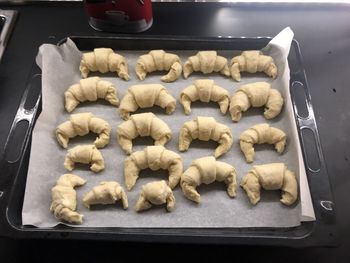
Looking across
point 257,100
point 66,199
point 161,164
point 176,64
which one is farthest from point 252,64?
point 66,199

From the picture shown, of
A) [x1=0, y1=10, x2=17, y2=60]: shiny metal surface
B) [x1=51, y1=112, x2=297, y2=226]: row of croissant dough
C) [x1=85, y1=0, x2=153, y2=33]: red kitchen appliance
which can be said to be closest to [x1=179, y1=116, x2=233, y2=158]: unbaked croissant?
[x1=51, y1=112, x2=297, y2=226]: row of croissant dough

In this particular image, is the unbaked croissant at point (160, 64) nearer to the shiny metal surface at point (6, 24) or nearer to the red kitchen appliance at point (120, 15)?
the red kitchen appliance at point (120, 15)

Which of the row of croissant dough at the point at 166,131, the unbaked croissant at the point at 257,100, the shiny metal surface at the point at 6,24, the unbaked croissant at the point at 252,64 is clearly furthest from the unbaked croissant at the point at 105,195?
the shiny metal surface at the point at 6,24

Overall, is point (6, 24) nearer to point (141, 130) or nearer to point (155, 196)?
point (141, 130)

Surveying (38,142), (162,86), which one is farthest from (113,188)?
(162,86)

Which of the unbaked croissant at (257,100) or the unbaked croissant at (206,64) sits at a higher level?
the unbaked croissant at (206,64)

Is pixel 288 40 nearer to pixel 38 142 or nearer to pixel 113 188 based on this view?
pixel 113 188
